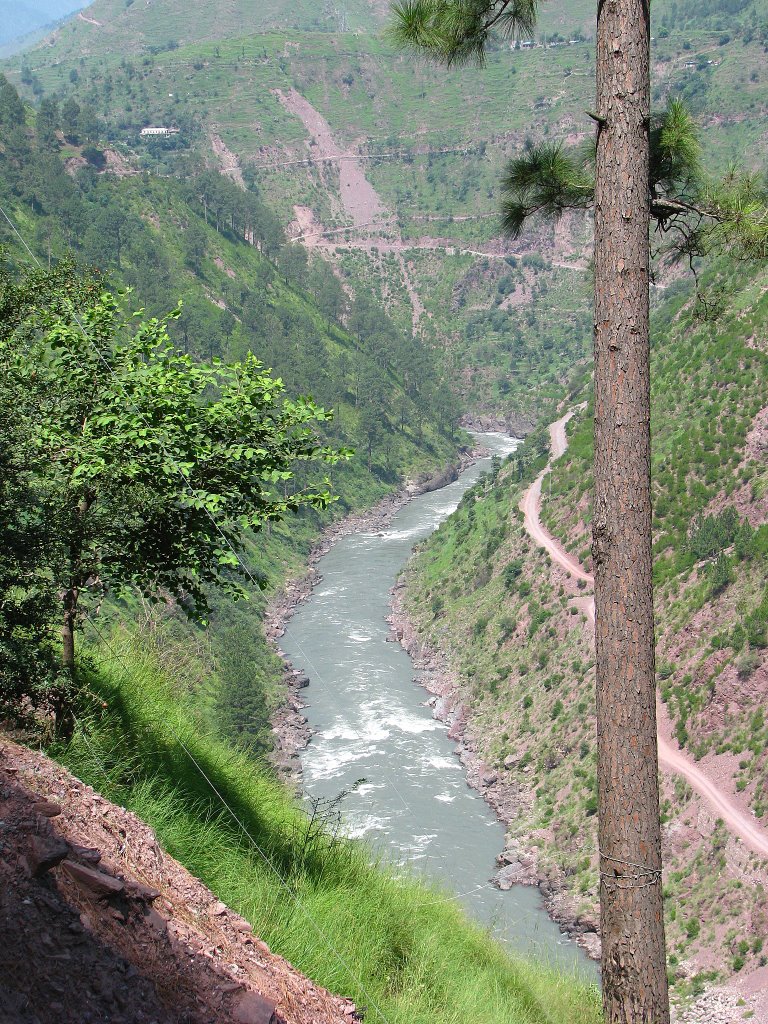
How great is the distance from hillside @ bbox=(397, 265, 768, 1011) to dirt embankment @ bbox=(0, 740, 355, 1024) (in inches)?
635

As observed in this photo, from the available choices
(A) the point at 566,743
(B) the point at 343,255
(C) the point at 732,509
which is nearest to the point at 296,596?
(A) the point at 566,743

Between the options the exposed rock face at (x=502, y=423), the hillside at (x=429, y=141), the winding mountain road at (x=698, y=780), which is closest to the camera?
the winding mountain road at (x=698, y=780)

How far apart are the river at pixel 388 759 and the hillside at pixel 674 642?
45.5 inches

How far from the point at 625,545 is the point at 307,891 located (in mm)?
2682

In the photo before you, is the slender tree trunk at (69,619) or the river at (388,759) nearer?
the slender tree trunk at (69,619)

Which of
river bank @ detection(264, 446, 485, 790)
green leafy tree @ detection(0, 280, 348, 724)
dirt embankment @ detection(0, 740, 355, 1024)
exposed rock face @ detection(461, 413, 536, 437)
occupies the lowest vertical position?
river bank @ detection(264, 446, 485, 790)

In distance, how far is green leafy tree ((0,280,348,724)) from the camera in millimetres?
5527

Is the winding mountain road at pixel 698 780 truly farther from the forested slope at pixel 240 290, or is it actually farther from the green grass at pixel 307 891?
the forested slope at pixel 240 290

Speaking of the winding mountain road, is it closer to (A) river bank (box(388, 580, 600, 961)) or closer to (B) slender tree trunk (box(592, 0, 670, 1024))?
(A) river bank (box(388, 580, 600, 961))

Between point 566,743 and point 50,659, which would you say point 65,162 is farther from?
point 50,659

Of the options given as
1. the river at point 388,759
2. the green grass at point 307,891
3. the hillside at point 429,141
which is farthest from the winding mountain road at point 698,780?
the hillside at point 429,141

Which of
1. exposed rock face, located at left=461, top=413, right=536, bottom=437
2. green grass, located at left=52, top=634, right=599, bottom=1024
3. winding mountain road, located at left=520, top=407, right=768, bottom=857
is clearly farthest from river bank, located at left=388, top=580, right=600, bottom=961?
exposed rock face, located at left=461, top=413, right=536, bottom=437

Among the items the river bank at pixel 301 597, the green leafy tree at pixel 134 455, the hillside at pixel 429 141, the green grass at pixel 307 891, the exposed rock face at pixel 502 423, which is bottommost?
the river bank at pixel 301 597

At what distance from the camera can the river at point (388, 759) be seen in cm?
2497
